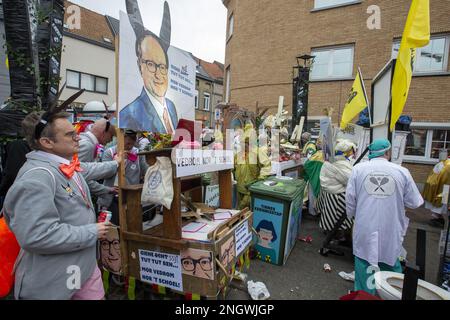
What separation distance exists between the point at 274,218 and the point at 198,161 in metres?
1.94

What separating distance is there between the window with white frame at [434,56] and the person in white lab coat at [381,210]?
10072 mm

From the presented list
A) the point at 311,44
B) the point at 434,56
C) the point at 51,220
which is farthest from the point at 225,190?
the point at 311,44

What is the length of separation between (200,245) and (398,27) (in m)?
13.2

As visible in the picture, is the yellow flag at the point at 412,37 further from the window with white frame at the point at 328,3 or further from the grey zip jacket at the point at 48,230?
the window with white frame at the point at 328,3

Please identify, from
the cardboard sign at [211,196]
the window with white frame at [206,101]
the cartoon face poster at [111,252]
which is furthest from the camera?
the window with white frame at [206,101]

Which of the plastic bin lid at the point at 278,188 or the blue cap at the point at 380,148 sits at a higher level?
the blue cap at the point at 380,148

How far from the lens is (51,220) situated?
1.47 metres

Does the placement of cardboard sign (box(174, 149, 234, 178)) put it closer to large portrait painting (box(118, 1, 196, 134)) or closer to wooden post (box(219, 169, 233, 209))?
wooden post (box(219, 169, 233, 209))

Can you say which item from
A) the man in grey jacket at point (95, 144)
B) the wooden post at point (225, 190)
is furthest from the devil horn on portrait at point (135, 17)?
the wooden post at point (225, 190)

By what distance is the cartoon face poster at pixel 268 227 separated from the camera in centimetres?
378

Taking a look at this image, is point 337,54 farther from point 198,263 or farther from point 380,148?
point 198,263

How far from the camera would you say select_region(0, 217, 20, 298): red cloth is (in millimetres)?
1657

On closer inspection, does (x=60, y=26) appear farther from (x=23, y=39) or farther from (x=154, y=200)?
(x=154, y=200)

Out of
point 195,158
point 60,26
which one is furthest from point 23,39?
point 195,158
